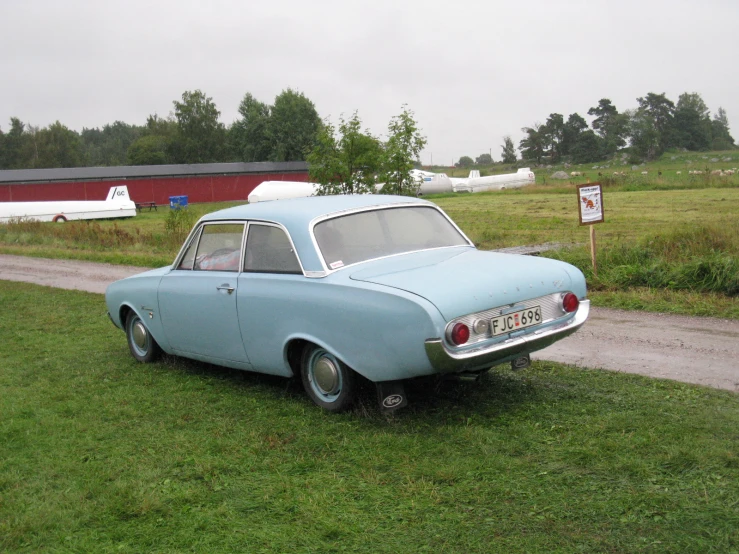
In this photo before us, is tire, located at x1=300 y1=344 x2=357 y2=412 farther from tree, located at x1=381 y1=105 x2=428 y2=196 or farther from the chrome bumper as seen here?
tree, located at x1=381 y1=105 x2=428 y2=196

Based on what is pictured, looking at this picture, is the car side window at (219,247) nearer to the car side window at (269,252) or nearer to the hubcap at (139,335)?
the car side window at (269,252)

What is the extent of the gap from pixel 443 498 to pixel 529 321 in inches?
68.3

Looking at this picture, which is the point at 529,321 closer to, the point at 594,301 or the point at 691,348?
the point at 691,348

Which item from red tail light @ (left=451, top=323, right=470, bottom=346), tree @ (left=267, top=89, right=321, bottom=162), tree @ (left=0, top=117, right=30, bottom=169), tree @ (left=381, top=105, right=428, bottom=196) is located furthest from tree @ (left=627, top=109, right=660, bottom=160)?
red tail light @ (left=451, top=323, right=470, bottom=346)

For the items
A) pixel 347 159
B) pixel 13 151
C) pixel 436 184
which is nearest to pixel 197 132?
pixel 13 151

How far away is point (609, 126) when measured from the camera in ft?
377

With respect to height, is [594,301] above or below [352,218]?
below

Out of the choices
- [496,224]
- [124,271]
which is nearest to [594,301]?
[124,271]

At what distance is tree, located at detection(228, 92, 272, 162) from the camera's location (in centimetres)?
9969

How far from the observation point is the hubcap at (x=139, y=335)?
26.0 ft

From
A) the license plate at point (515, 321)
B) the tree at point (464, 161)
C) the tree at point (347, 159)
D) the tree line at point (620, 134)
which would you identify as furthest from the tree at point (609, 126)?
the license plate at point (515, 321)

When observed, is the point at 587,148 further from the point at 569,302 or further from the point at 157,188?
the point at 569,302

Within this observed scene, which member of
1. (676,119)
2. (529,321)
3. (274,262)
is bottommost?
(529,321)

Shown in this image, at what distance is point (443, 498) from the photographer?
13.7 ft
